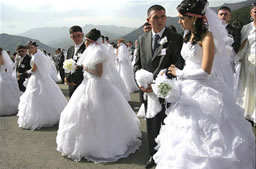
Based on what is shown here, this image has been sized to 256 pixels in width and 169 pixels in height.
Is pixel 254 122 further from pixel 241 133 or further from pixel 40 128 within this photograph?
pixel 40 128

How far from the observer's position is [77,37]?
5.36 m

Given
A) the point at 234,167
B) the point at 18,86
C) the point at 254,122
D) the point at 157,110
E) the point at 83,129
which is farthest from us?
Answer: the point at 18,86

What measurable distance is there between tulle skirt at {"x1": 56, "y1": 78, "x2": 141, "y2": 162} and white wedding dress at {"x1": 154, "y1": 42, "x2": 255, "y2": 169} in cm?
183

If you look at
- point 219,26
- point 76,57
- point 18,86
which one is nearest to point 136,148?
point 76,57

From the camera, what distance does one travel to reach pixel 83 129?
4.75m

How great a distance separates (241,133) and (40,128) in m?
5.91


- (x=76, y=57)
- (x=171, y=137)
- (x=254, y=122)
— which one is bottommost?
(x=254, y=122)

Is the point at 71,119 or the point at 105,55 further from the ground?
the point at 105,55

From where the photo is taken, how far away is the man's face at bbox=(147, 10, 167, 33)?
3.67m

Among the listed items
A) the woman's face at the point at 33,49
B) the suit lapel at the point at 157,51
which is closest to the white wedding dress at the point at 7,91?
the woman's face at the point at 33,49

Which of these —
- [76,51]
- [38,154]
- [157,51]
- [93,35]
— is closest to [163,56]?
[157,51]

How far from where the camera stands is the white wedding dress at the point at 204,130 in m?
A: 2.79

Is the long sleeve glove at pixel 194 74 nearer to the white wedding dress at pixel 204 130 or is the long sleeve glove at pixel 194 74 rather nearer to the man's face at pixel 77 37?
the white wedding dress at pixel 204 130

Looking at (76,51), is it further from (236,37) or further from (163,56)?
(236,37)
